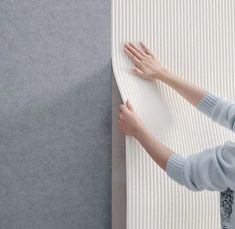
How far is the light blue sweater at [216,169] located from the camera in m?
0.77

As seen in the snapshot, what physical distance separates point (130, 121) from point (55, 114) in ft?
0.95

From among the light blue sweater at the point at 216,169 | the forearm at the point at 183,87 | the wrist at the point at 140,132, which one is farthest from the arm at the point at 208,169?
the forearm at the point at 183,87

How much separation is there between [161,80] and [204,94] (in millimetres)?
136

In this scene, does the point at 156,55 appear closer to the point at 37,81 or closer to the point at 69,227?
the point at 37,81

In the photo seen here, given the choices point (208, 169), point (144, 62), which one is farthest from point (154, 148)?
point (144, 62)

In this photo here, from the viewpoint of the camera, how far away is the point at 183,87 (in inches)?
39.3

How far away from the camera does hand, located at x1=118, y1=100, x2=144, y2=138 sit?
924 millimetres

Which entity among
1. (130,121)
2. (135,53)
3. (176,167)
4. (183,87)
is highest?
(135,53)

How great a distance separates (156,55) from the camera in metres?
1.06

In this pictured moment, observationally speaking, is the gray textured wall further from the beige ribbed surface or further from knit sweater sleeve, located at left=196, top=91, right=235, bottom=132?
knit sweater sleeve, located at left=196, top=91, right=235, bottom=132

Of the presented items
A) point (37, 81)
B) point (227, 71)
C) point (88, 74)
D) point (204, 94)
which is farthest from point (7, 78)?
point (227, 71)

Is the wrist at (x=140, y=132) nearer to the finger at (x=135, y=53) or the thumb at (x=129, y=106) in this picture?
the thumb at (x=129, y=106)

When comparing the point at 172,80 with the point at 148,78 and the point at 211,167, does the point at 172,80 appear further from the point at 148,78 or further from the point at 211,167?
the point at 211,167

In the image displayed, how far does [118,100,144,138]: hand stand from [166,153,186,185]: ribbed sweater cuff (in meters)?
0.12
